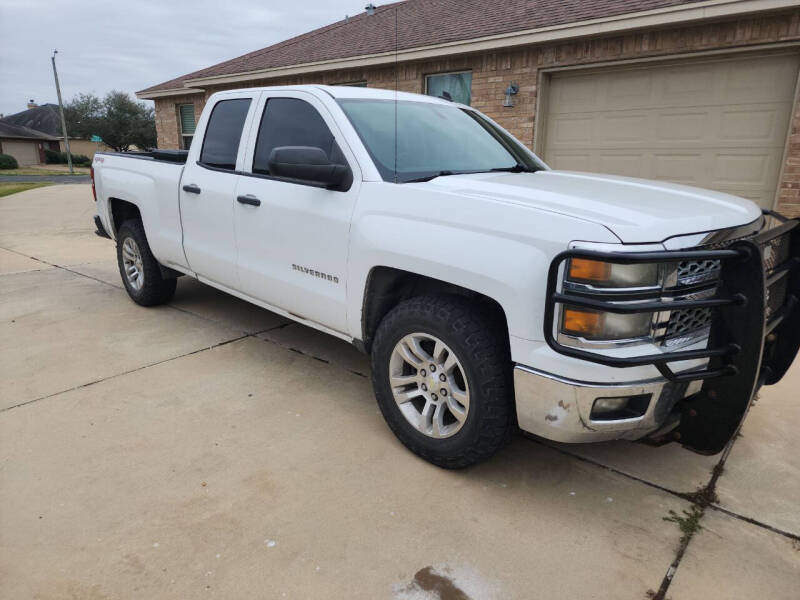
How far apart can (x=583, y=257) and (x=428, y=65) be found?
8903mm

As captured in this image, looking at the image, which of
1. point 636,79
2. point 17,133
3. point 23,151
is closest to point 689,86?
point 636,79

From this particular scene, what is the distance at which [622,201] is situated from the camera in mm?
2520

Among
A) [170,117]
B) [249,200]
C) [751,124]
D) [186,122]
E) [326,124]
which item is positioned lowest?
[249,200]

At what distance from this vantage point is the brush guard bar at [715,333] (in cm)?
213

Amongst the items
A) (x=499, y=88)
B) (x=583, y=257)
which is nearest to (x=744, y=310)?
(x=583, y=257)

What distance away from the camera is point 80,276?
6.96 m

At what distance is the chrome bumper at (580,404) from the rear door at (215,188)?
96.7 inches

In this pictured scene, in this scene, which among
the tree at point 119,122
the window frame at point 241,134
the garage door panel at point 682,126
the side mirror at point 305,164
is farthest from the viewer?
the tree at point 119,122

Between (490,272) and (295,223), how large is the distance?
146 centimetres

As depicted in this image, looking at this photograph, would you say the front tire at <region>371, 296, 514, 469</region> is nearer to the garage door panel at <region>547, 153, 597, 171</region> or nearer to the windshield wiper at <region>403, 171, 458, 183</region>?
the windshield wiper at <region>403, 171, 458, 183</region>

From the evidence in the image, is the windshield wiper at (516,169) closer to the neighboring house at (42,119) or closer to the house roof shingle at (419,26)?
the house roof shingle at (419,26)

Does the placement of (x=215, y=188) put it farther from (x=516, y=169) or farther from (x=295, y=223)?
(x=516, y=169)

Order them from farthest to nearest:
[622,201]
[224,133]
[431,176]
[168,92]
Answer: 1. [168,92]
2. [224,133]
3. [431,176]
4. [622,201]

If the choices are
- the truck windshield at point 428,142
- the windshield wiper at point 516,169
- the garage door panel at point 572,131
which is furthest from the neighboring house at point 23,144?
the windshield wiper at point 516,169
